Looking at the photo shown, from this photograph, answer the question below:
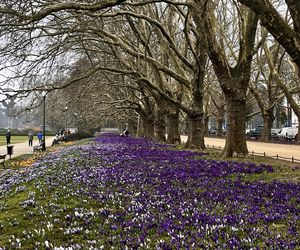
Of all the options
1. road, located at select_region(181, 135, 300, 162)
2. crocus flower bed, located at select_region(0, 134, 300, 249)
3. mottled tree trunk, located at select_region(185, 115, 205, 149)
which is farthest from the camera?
road, located at select_region(181, 135, 300, 162)

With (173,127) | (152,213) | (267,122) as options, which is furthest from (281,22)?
(267,122)

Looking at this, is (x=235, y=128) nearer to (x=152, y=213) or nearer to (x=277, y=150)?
(x=152, y=213)

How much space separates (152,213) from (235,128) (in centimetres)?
1127

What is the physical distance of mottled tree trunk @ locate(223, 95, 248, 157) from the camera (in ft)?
56.4

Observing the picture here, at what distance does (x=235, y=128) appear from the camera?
56.6ft

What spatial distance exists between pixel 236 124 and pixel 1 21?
34.7 feet

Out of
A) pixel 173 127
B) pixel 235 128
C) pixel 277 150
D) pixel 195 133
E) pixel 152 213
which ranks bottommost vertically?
pixel 152 213

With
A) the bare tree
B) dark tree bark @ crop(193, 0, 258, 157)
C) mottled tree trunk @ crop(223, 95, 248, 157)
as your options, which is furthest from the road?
the bare tree

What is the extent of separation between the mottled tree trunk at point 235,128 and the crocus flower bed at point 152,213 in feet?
20.1

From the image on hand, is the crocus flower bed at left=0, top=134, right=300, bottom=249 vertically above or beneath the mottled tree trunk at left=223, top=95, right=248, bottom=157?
beneath

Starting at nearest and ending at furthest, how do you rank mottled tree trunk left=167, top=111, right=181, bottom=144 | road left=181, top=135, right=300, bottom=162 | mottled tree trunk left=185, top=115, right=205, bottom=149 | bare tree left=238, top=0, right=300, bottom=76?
bare tree left=238, top=0, right=300, bottom=76 → mottled tree trunk left=185, top=115, right=205, bottom=149 → road left=181, top=135, right=300, bottom=162 → mottled tree trunk left=167, top=111, right=181, bottom=144

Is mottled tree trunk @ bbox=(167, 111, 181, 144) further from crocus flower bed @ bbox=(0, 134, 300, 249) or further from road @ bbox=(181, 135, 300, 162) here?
crocus flower bed @ bbox=(0, 134, 300, 249)

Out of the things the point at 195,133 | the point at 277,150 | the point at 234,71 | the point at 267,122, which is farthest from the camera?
the point at 267,122

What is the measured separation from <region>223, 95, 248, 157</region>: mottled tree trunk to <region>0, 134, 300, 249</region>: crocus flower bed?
20.1ft
